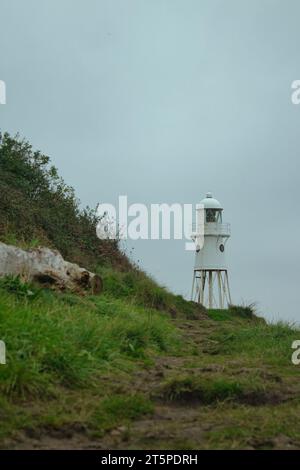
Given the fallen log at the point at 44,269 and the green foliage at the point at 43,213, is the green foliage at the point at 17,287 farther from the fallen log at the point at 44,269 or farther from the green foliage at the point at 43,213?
the green foliage at the point at 43,213

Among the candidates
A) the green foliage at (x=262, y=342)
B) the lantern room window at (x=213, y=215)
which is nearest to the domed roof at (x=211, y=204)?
the lantern room window at (x=213, y=215)

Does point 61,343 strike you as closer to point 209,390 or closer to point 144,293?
point 209,390

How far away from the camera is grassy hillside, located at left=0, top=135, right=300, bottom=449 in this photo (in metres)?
4.22

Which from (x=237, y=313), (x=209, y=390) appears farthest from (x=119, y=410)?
(x=237, y=313)

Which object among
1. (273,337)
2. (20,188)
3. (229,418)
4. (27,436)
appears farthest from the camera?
(20,188)

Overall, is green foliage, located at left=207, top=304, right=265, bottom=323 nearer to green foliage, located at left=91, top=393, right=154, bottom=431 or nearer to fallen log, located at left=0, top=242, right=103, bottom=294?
fallen log, located at left=0, top=242, right=103, bottom=294

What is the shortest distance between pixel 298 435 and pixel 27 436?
70.3 inches

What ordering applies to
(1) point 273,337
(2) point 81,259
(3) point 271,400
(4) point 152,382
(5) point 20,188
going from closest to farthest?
(3) point 271,400 < (4) point 152,382 < (1) point 273,337 < (2) point 81,259 < (5) point 20,188

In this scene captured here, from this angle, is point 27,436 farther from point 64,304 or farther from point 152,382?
point 64,304

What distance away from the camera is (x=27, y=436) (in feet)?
13.5

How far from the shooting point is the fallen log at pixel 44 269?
9.20 metres

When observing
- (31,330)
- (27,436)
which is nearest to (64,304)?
(31,330)

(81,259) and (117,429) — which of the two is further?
(81,259)

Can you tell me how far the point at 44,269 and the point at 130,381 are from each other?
408cm
